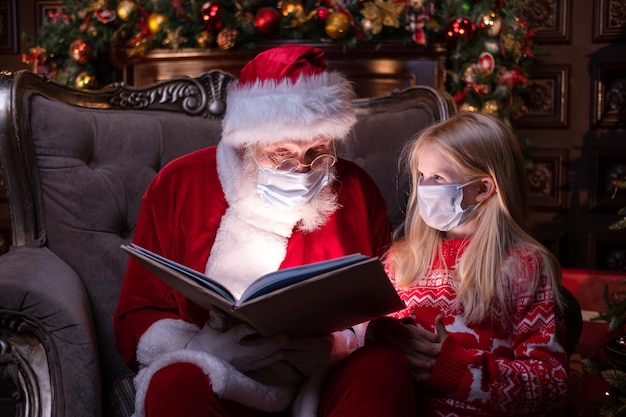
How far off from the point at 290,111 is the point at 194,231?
367mm

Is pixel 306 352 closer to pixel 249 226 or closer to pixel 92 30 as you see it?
pixel 249 226

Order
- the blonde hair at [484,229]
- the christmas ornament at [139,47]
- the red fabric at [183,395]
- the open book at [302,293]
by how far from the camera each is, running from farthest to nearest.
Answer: the christmas ornament at [139,47], the blonde hair at [484,229], the red fabric at [183,395], the open book at [302,293]

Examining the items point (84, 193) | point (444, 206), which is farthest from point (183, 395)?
point (84, 193)

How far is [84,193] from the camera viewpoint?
2033 mm

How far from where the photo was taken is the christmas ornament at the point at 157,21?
154 inches

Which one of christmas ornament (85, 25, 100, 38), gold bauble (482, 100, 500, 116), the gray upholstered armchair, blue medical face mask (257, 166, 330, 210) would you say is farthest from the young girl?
christmas ornament (85, 25, 100, 38)

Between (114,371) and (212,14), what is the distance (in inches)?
91.7

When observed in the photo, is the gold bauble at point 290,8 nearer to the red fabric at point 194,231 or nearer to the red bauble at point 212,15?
the red bauble at point 212,15

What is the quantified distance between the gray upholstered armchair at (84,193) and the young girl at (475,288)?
44cm

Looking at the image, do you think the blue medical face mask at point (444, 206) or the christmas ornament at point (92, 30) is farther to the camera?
the christmas ornament at point (92, 30)

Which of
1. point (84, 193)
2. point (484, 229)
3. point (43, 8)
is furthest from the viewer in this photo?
point (43, 8)

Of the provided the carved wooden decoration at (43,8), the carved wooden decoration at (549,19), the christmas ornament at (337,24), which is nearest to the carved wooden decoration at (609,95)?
the carved wooden decoration at (549,19)

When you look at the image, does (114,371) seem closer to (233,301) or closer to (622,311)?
(233,301)

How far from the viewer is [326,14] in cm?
371
